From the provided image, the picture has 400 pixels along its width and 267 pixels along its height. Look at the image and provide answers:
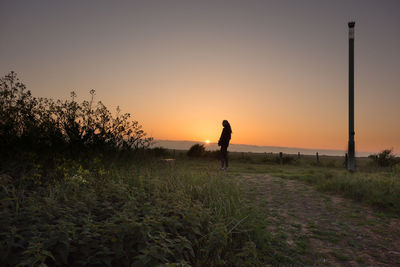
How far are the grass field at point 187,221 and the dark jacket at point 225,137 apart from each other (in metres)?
4.45

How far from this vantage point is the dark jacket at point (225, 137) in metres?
13.5

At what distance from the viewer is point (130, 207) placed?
Result: 385 cm

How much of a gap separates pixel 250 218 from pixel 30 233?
11.2ft

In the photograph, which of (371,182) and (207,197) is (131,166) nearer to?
(207,197)

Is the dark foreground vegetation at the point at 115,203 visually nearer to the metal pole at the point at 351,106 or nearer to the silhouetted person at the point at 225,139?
the metal pole at the point at 351,106

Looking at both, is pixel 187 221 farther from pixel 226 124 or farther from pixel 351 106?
pixel 351 106

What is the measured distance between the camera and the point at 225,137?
13562 mm

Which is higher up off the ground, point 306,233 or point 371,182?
point 371,182

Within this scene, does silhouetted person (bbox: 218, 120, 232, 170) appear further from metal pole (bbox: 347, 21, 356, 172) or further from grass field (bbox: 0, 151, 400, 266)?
metal pole (bbox: 347, 21, 356, 172)

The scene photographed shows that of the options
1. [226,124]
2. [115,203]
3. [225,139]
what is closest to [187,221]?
[115,203]

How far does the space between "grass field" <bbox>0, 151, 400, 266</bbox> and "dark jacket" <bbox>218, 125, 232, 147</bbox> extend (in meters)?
4.45

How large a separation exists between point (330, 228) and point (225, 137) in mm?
8259

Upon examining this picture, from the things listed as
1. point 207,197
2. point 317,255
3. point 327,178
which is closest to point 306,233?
point 317,255

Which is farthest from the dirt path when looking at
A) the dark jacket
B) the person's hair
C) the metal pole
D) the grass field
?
the person's hair
